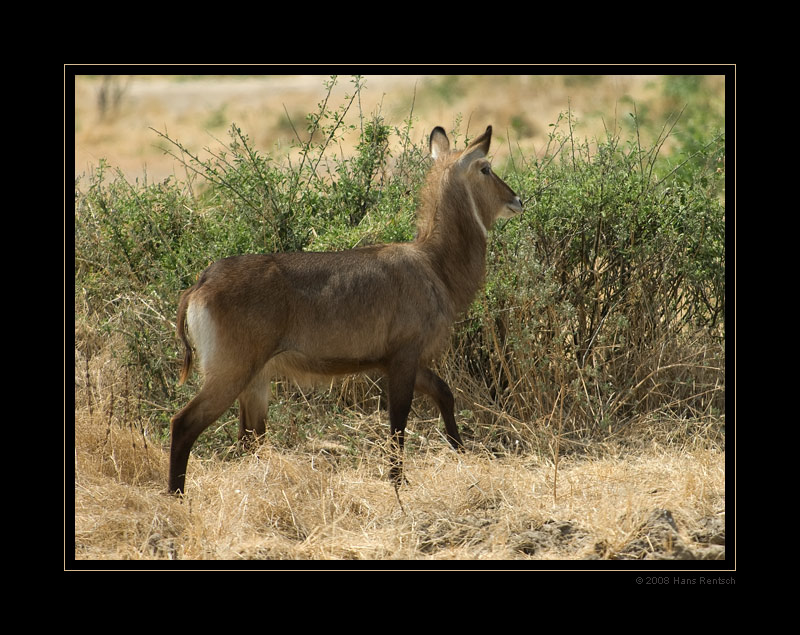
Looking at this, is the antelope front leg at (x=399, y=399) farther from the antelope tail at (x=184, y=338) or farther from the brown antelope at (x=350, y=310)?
the antelope tail at (x=184, y=338)

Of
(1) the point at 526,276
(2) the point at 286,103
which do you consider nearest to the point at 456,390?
(1) the point at 526,276

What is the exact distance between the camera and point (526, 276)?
668 cm

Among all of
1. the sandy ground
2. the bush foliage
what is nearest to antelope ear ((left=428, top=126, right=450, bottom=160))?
the bush foliage

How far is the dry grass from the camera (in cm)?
476

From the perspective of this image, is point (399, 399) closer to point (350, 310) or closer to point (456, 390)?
point (350, 310)

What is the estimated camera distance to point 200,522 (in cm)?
496

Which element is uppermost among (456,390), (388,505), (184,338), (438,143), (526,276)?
(438,143)

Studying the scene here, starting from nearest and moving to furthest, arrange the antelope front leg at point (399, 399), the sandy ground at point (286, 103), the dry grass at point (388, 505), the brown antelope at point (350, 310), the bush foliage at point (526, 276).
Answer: the dry grass at point (388, 505), the brown antelope at point (350, 310), the antelope front leg at point (399, 399), the bush foliage at point (526, 276), the sandy ground at point (286, 103)

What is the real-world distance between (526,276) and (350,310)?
1634 mm

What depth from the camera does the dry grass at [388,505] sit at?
476 centimetres

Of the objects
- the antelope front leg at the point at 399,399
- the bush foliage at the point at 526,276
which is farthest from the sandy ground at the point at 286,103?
the antelope front leg at the point at 399,399

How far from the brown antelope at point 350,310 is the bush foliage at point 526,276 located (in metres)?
0.58

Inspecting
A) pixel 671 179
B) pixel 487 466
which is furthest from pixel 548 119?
pixel 487 466

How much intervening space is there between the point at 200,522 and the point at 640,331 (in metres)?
3.70
